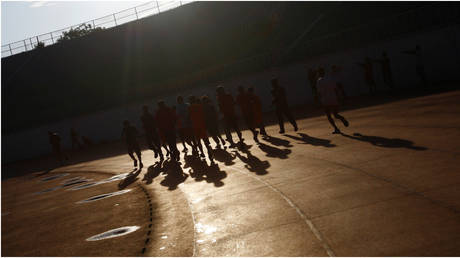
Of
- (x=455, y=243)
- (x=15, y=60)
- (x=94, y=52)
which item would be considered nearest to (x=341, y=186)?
(x=455, y=243)

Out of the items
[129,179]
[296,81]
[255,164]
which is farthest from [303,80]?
[255,164]

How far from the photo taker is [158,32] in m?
48.7

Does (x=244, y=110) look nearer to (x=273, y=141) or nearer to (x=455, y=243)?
(x=273, y=141)

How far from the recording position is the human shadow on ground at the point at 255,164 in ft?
38.3

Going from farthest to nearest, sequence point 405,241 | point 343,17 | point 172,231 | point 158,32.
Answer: point 158,32, point 343,17, point 172,231, point 405,241

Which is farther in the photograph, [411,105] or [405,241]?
[411,105]

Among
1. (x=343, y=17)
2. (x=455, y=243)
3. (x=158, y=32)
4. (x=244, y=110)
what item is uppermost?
(x=158, y=32)

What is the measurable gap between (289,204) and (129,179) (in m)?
8.51

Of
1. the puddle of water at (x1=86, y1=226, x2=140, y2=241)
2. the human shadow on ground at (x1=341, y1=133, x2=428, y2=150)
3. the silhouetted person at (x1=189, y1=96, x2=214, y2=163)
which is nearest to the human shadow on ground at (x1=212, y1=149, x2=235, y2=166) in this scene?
the silhouetted person at (x1=189, y1=96, x2=214, y2=163)

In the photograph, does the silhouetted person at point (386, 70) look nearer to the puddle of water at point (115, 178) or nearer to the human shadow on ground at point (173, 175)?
the human shadow on ground at point (173, 175)

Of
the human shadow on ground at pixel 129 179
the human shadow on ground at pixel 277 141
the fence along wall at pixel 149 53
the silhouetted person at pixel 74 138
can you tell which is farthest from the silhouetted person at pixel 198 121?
the fence along wall at pixel 149 53

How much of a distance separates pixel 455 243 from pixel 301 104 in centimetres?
2857

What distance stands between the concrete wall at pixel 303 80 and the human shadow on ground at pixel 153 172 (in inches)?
667

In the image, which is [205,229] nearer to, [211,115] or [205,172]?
[205,172]
